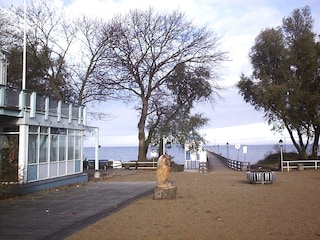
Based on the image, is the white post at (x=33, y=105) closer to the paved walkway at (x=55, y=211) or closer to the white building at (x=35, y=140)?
the white building at (x=35, y=140)

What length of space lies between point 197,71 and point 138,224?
3178cm

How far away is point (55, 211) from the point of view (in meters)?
12.8

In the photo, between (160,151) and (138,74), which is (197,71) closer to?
(138,74)

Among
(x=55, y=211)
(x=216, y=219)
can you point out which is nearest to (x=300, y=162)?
(x=216, y=219)

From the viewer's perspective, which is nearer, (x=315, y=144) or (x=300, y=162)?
(x=300, y=162)

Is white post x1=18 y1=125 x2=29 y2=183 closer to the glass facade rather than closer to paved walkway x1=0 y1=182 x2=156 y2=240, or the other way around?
the glass facade

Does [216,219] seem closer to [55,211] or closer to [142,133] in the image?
[55,211]

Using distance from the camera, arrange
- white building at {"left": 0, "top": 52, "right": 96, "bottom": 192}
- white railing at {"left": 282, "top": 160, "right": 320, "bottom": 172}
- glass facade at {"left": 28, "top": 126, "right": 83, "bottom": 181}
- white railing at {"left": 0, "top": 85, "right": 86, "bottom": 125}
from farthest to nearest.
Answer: white railing at {"left": 282, "top": 160, "right": 320, "bottom": 172}, glass facade at {"left": 28, "top": 126, "right": 83, "bottom": 181}, white building at {"left": 0, "top": 52, "right": 96, "bottom": 192}, white railing at {"left": 0, "top": 85, "right": 86, "bottom": 125}

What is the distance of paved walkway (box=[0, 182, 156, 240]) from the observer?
9.60 meters

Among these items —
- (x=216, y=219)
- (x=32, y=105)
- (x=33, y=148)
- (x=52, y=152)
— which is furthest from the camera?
(x=52, y=152)

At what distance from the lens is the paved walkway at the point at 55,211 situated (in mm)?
9602

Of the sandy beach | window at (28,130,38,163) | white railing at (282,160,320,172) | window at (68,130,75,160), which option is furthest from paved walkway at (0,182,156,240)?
white railing at (282,160,320,172)

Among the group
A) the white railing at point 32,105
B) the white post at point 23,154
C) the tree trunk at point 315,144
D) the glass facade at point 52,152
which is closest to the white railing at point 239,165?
the tree trunk at point 315,144

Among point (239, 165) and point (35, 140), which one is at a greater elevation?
point (35, 140)
